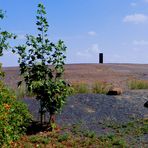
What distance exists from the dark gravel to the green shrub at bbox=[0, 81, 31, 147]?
2.03m

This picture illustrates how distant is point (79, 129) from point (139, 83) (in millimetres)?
8722

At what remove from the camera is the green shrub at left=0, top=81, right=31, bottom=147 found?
8941mm

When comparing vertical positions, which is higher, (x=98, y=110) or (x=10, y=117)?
(x=10, y=117)

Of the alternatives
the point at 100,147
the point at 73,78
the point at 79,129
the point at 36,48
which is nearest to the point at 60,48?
the point at 36,48

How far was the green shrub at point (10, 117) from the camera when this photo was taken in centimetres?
894

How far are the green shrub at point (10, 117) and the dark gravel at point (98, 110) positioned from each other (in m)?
2.03

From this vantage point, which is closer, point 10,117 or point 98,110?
point 10,117

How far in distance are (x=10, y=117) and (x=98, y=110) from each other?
5455 mm

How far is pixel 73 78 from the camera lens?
26.4m

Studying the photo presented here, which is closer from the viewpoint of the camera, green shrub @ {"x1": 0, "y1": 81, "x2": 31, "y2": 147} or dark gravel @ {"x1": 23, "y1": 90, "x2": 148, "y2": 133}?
green shrub @ {"x1": 0, "y1": 81, "x2": 31, "y2": 147}

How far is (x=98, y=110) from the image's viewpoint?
1516cm

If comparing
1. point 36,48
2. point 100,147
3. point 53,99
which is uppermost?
point 36,48

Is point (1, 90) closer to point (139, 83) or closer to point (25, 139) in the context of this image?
point (25, 139)

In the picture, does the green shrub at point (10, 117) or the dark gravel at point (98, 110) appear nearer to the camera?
the green shrub at point (10, 117)
